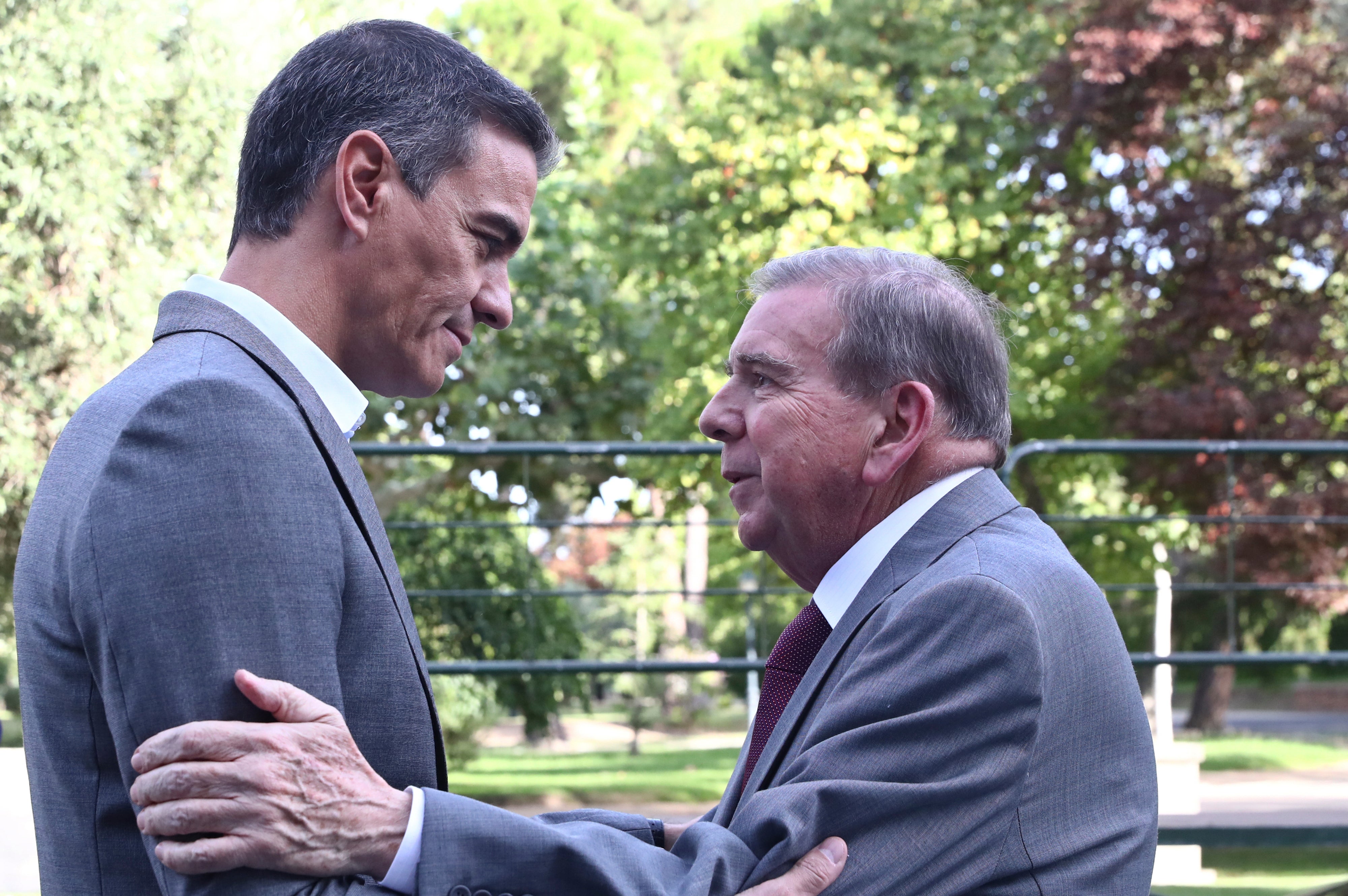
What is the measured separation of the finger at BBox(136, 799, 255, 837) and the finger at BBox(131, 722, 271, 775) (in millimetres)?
42

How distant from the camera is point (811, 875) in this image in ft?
5.17

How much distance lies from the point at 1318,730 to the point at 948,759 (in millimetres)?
16279

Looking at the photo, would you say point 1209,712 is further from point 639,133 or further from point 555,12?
point 555,12

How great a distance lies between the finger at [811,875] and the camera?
1.56 m

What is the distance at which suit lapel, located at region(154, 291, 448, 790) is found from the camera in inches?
59.9

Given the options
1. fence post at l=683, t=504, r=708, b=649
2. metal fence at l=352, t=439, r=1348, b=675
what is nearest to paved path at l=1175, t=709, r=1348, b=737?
fence post at l=683, t=504, r=708, b=649

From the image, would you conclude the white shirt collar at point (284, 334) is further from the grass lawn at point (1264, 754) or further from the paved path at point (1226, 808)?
the grass lawn at point (1264, 754)

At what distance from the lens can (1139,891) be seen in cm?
184

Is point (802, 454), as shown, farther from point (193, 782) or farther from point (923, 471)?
point (193, 782)

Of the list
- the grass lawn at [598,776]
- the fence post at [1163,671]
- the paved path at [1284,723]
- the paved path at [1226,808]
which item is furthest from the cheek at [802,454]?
the paved path at [1284,723]

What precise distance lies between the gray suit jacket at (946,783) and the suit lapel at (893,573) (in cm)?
6

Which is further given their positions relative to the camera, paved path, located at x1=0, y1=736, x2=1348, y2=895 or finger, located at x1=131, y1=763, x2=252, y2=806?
paved path, located at x1=0, y1=736, x2=1348, y2=895

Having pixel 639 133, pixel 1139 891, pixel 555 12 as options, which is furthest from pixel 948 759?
pixel 555 12

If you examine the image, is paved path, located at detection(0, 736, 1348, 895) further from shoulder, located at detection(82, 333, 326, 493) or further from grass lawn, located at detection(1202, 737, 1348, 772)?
shoulder, located at detection(82, 333, 326, 493)
